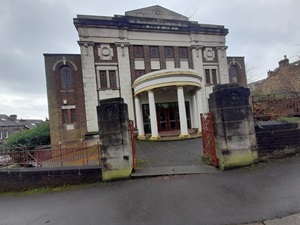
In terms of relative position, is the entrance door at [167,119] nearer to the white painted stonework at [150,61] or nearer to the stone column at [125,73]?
the white painted stonework at [150,61]

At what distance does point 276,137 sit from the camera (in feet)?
17.5

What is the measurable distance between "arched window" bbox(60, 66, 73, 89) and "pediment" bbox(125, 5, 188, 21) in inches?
317

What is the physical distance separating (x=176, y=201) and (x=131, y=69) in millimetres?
14400

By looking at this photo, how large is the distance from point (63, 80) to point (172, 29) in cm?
1172

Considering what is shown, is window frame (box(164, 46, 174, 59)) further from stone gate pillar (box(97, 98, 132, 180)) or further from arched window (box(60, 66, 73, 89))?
stone gate pillar (box(97, 98, 132, 180))

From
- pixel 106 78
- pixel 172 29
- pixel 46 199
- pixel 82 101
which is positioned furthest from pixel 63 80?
pixel 46 199

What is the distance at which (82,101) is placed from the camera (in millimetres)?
15492

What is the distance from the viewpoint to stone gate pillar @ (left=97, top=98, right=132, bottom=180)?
518 centimetres

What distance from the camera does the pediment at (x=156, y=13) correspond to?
17.5 meters

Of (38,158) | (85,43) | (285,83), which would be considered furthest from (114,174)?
(285,83)

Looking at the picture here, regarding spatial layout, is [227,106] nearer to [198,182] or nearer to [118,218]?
[198,182]

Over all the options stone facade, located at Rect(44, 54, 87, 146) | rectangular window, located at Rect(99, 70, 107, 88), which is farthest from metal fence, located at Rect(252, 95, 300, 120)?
stone facade, located at Rect(44, 54, 87, 146)

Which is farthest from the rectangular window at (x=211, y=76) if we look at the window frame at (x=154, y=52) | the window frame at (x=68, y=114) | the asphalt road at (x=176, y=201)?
the asphalt road at (x=176, y=201)

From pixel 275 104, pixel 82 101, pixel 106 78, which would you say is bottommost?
pixel 275 104
